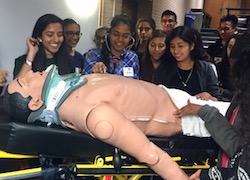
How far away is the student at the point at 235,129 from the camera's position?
1221 millimetres

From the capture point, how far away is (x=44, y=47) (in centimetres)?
240

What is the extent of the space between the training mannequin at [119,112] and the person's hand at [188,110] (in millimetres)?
33

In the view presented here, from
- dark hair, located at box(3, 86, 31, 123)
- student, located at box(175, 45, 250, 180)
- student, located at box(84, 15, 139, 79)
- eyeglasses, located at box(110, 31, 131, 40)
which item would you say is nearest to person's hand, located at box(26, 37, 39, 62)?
student, located at box(84, 15, 139, 79)

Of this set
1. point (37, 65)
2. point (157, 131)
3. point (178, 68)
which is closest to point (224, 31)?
point (178, 68)

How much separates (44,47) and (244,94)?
4.94 ft

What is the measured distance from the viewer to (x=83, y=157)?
147 cm

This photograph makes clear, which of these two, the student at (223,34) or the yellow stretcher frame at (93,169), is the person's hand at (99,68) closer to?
the yellow stretcher frame at (93,169)

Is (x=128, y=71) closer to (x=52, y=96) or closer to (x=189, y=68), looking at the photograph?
(x=189, y=68)

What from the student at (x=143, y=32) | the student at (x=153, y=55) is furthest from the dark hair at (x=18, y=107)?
the student at (x=143, y=32)

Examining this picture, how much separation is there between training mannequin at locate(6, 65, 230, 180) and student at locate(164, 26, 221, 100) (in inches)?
27.7

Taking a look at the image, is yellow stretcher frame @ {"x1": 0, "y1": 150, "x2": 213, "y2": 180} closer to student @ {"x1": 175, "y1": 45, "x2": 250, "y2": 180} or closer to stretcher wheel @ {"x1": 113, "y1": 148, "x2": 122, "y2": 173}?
stretcher wheel @ {"x1": 113, "y1": 148, "x2": 122, "y2": 173}

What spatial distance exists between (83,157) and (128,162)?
178 mm

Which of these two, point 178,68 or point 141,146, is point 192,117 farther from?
point 178,68

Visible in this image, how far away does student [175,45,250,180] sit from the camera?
1221 millimetres
